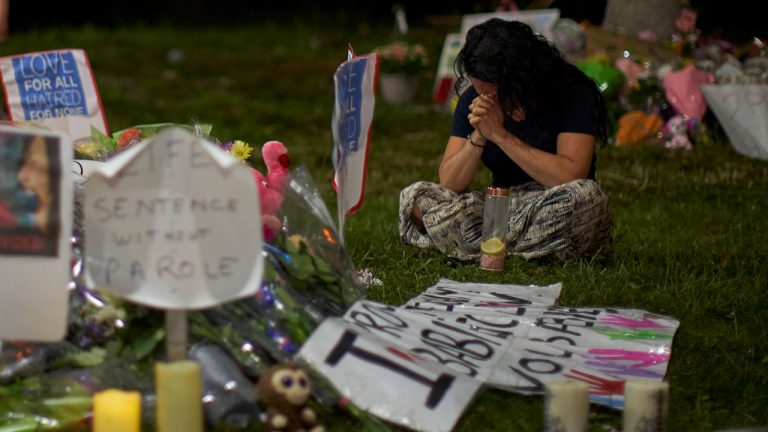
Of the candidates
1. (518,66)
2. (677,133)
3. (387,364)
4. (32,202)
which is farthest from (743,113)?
(32,202)

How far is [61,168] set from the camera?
2705 millimetres

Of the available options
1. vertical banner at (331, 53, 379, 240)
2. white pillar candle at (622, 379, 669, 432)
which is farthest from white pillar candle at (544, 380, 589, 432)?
vertical banner at (331, 53, 379, 240)

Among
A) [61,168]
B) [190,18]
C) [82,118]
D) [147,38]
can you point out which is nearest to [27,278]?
[61,168]

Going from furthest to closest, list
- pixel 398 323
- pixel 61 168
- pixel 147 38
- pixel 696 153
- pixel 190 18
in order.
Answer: pixel 190 18
pixel 147 38
pixel 696 153
pixel 398 323
pixel 61 168

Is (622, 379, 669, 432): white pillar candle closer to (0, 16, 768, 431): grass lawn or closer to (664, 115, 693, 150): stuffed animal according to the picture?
(0, 16, 768, 431): grass lawn

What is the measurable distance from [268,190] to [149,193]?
31.4 inches

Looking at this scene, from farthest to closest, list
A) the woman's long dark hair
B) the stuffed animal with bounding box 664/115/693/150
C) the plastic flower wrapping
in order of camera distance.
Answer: the stuffed animal with bounding box 664/115/693/150, the woman's long dark hair, the plastic flower wrapping

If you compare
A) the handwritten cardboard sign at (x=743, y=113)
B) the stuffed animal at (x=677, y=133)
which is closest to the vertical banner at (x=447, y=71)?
the stuffed animal at (x=677, y=133)

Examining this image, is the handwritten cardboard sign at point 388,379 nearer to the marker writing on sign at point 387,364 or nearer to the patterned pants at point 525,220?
the marker writing on sign at point 387,364

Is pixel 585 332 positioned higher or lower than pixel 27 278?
lower

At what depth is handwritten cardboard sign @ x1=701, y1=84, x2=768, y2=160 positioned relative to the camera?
7.25m

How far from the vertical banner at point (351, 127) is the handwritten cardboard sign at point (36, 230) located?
85cm

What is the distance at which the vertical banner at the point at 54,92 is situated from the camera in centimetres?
510

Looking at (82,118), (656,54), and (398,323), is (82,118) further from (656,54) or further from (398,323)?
→ (656,54)
